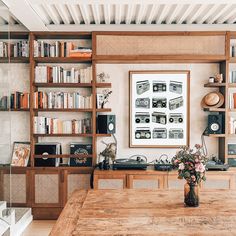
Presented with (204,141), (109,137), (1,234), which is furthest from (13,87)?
(204,141)

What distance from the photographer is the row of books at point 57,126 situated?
209 inches

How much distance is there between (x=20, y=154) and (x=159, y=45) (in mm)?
2543

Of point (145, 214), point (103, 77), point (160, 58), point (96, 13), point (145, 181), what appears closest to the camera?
point (145, 214)

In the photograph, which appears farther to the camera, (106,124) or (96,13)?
(106,124)

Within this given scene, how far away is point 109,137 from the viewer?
550 centimetres

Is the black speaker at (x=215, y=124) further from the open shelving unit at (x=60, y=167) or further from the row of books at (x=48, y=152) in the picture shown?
the row of books at (x=48, y=152)

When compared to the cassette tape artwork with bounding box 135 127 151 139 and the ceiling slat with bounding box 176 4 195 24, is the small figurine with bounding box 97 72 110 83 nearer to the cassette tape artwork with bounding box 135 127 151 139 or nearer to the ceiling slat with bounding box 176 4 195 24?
the cassette tape artwork with bounding box 135 127 151 139

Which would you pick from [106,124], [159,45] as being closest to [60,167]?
[106,124]

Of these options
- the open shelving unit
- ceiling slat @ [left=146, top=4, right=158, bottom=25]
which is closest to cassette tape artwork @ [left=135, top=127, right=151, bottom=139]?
the open shelving unit

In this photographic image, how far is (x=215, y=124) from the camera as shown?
5.24 metres

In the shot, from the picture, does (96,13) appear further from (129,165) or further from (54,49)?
(129,165)

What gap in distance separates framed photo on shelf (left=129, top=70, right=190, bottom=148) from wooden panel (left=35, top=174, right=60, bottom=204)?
1.25m

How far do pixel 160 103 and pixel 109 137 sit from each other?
2.97 ft

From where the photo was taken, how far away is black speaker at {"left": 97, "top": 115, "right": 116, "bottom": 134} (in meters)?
5.26
